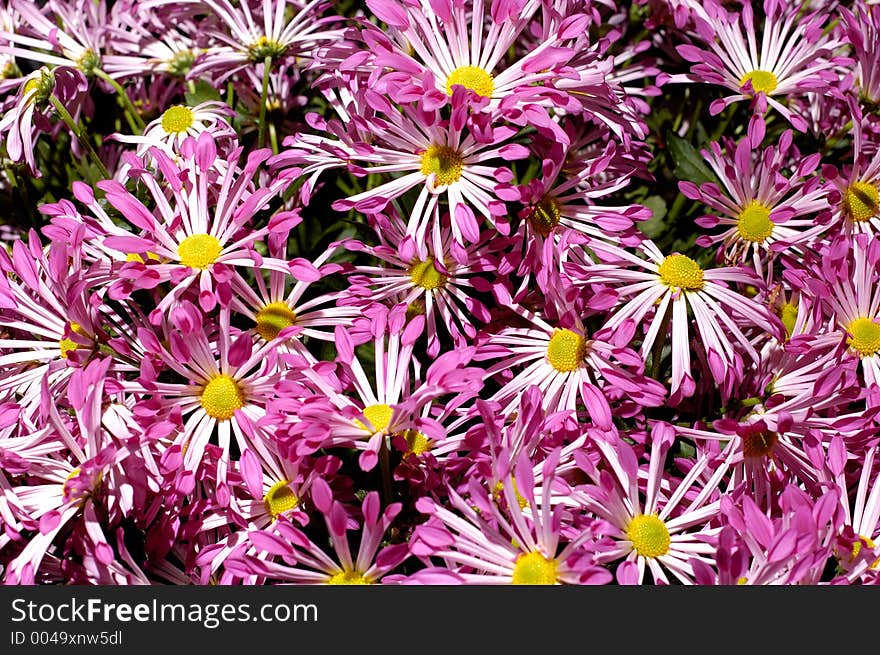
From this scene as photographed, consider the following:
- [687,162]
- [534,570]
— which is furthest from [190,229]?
[687,162]

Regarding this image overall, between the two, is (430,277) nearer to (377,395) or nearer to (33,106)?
(377,395)

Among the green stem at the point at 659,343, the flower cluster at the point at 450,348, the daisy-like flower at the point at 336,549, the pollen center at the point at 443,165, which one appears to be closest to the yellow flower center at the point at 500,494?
the flower cluster at the point at 450,348

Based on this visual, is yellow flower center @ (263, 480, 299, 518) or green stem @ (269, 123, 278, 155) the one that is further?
green stem @ (269, 123, 278, 155)

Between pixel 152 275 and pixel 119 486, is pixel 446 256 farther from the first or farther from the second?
pixel 119 486

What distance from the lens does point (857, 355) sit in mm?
992

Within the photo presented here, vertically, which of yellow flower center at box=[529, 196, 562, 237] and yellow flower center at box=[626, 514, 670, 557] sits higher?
yellow flower center at box=[529, 196, 562, 237]

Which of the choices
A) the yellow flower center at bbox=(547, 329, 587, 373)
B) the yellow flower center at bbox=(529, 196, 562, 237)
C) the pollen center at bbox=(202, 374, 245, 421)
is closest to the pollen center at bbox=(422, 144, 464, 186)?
the yellow flower center at bbox=(529, 196, 562, 237)

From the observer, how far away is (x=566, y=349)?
95cm

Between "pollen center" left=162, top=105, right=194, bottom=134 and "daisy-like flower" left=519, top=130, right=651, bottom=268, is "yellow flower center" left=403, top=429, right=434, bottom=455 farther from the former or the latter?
"pollen center" left=162, top=105, right=194, bottom=134

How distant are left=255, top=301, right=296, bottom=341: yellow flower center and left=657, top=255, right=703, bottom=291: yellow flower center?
439 millimetres

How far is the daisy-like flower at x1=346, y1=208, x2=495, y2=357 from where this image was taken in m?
0.92

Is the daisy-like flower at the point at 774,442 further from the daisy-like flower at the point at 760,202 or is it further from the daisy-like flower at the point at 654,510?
the daisy-like flower at the point at 760,202

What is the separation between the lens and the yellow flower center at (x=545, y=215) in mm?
987

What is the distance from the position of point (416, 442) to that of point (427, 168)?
0.31 meters
